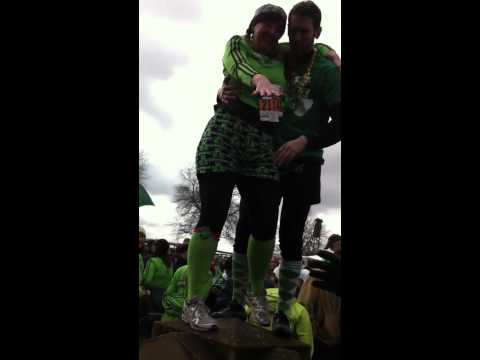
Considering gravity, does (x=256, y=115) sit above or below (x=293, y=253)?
above

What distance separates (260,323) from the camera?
8.89 ft

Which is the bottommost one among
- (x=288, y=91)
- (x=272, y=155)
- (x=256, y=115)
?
(x=272, y=155)

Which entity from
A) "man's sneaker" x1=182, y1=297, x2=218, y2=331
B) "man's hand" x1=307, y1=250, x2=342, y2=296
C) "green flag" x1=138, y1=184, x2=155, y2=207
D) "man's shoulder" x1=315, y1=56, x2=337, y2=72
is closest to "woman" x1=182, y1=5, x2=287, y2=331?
"man's sneaker" x1=182, y1=297, x2=218, y2=331

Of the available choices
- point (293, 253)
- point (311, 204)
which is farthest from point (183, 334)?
point (311, 204)

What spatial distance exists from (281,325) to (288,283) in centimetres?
25

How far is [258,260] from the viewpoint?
2.67 meters

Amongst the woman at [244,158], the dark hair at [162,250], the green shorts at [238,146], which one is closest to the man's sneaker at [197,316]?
the woman at [244,158]

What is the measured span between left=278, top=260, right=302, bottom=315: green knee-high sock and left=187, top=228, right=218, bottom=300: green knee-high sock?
518mm

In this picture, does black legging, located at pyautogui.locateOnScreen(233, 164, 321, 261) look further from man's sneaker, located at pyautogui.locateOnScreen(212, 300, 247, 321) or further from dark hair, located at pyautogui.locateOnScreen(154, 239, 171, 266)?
dark hair, located at pyautogui.locateOnScreen(154, 239, 171, 266)

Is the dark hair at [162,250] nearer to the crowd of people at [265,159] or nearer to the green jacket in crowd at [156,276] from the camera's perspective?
the green jacket in crowd at [156,276]

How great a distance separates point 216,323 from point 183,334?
20 centimetres
